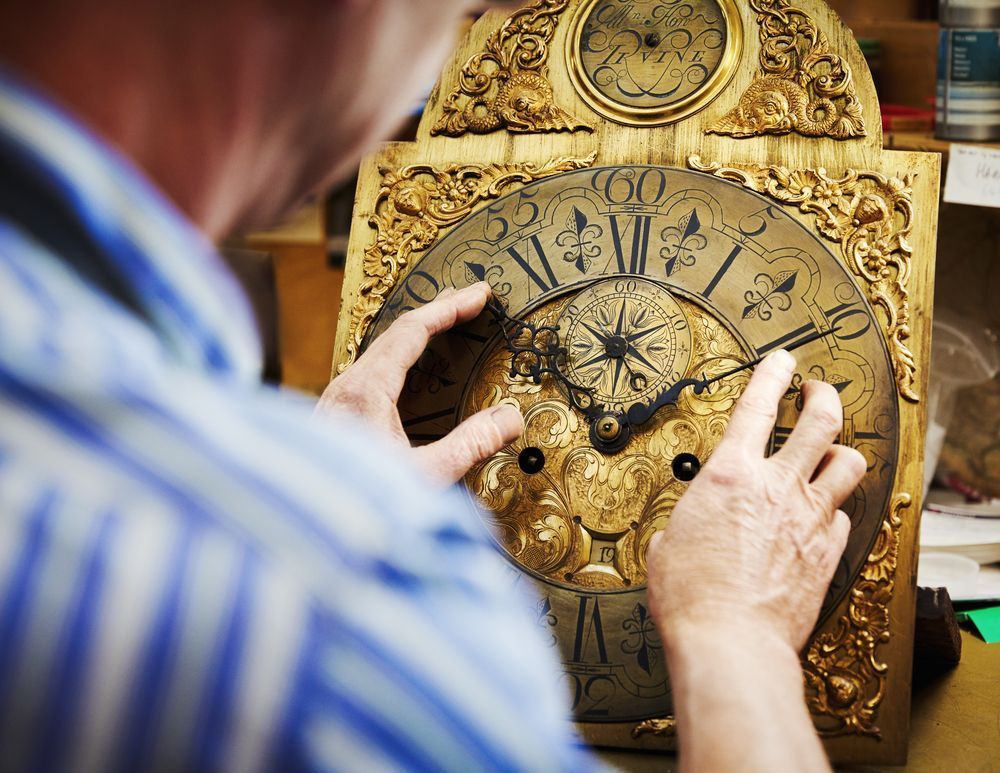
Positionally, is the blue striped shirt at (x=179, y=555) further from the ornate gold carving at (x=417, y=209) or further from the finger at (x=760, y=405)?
the ornate gold carving at (x=417, y=209)

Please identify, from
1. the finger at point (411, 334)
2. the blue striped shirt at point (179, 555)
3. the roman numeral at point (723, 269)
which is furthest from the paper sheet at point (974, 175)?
the blue striped shirt at point (179, 555)

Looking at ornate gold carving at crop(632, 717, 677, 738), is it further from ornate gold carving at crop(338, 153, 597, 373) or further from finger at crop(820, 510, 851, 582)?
ornate gold carving at crop(338, 153, 597, 373)

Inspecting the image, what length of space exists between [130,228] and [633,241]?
0.86m

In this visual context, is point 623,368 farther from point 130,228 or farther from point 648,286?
point 130,228

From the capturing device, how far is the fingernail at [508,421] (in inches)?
45.6

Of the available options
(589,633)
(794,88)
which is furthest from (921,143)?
(589,633)

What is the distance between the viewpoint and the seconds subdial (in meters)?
1.18

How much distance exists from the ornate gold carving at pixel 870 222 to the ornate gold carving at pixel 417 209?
0.24 meters

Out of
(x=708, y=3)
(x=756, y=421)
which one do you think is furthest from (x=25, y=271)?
(x=708, y=3)

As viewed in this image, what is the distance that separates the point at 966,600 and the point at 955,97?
2.39 ft

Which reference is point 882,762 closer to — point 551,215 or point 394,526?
point 551,215

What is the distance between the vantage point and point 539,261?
1253mm

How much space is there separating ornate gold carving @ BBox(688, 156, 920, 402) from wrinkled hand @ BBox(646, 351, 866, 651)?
4.6 inches

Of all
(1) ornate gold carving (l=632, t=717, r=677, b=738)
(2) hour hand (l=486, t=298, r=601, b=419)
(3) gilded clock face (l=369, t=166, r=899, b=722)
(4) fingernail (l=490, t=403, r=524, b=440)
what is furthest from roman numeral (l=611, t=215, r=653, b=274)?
(1) ornate gold carving (l=632, t=717, r=677, b=738)
